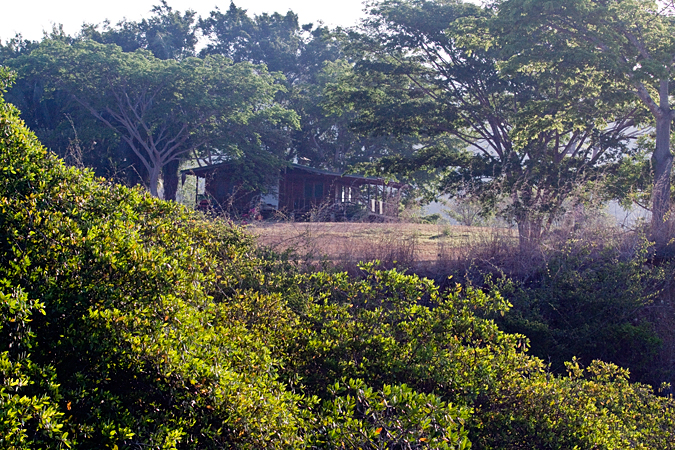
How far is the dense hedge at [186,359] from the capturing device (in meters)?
2.20

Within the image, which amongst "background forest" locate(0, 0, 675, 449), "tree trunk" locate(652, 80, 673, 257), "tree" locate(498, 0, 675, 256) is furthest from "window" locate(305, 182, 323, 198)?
"tree trunk" locate(652, 80, 673, 257)

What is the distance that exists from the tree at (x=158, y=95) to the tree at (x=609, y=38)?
61.9 ft

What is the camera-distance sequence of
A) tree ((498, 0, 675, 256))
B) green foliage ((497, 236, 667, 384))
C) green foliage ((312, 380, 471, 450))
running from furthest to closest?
1. tree ((498, 0, 675, 256))
2. green foliage ((497, 236, 667, 384))
3. green foliage ((312, 380, 471, 450))

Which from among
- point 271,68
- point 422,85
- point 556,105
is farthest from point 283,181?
point 556,105

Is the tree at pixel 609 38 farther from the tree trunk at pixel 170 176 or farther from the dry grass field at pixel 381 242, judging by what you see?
the tree trunk at pixel 170 176

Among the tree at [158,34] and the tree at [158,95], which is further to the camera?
the tree at [158,34]

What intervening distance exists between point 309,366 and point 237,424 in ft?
3.73

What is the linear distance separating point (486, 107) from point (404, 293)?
38.1 feet

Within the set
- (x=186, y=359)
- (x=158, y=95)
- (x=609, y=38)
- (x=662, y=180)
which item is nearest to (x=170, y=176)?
(x=158, y=95)

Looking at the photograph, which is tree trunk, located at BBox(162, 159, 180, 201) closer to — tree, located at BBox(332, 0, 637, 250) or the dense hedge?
tree, located at BBox(332, 0, 637, 250)

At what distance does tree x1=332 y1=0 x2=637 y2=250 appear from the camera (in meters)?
11.4

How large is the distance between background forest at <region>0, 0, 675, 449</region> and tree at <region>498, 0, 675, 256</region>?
47mm

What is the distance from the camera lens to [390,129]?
14273 mm

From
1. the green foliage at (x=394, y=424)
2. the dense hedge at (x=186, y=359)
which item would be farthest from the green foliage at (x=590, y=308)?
the green foliage at (x=394, y=424)
